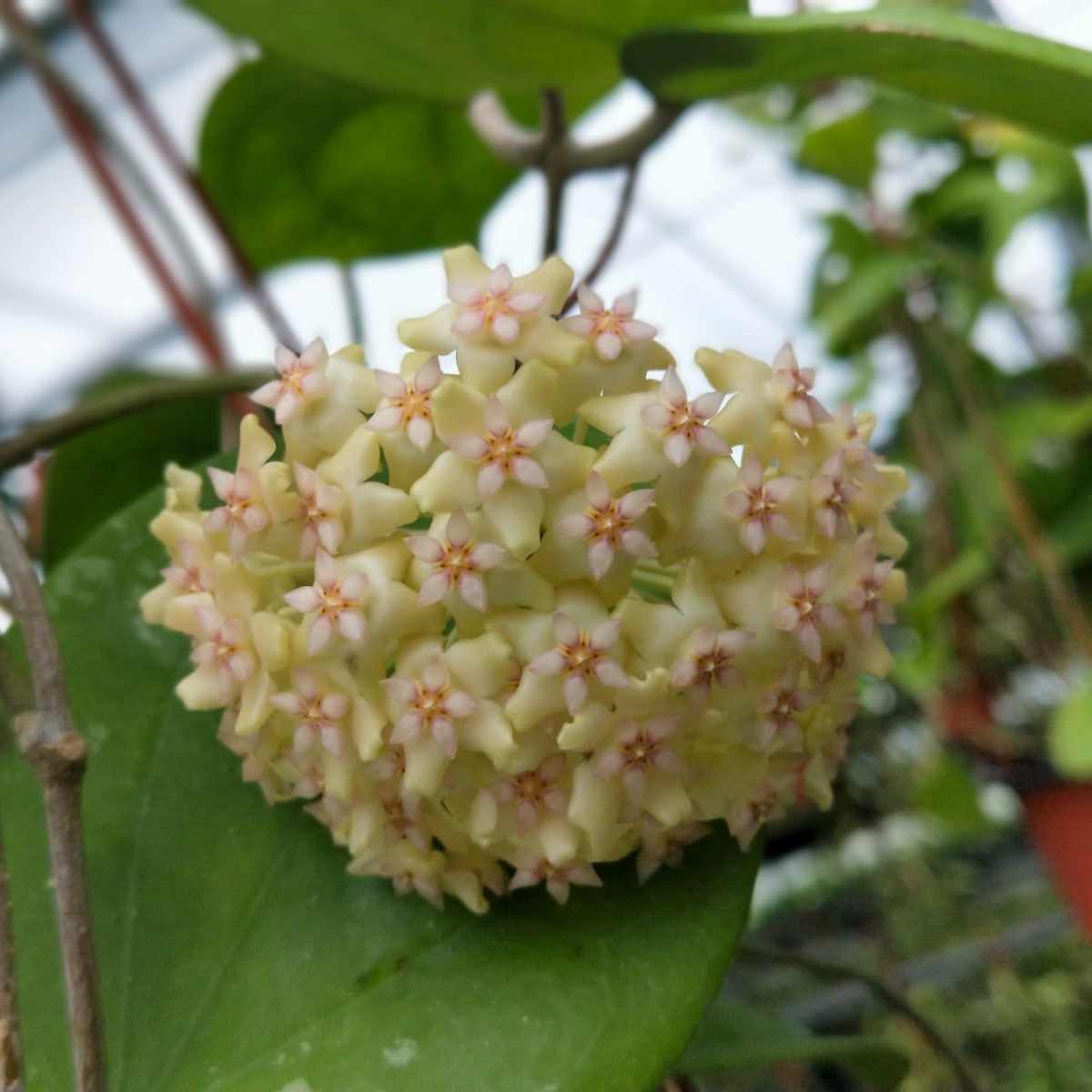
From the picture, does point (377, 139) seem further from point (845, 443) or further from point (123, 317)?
point (123, 317)

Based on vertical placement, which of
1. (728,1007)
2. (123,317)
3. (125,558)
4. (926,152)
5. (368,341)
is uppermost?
(125,558)

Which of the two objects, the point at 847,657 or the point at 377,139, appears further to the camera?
the point at 377,139

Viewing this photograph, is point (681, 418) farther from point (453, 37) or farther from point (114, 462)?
point (114, 462)

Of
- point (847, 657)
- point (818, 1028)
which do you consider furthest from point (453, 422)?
point (818, 1028)

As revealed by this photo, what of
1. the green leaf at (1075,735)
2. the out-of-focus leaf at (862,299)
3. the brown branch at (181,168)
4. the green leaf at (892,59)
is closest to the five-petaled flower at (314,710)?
the green leaf at (892,59)

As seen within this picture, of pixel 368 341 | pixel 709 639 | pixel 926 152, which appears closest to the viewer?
pixel 709 639

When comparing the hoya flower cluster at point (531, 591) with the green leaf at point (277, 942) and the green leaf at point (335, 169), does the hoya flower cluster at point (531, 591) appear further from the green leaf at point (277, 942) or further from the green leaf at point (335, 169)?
the green leaf at point (335, 169)

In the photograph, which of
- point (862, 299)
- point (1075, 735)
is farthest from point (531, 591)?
point (862, 299)

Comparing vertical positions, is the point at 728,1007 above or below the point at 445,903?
below
